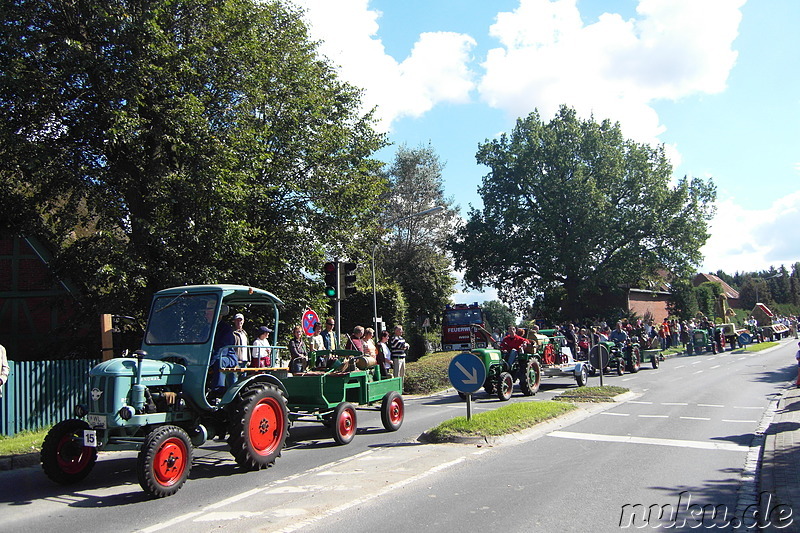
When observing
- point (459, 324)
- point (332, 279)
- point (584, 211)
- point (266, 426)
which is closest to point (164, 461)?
point (266, 426)

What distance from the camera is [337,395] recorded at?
9742 millimetres

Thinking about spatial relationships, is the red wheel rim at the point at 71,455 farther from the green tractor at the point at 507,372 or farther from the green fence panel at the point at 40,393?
the green tractor at the point at 507,372

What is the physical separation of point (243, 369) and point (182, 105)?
9.06 meters

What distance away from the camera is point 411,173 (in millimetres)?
49094

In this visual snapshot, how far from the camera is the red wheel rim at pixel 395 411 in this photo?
1073cm

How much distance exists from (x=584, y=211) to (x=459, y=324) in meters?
11.5

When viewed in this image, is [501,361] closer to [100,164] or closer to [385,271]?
[100,164]

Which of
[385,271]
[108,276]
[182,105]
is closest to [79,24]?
[182,105]

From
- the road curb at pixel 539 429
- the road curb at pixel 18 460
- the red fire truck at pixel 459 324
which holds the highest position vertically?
the red fire truck at pixel 459 324

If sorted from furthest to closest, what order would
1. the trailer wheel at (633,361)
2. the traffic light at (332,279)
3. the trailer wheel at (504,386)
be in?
the trailer wheel at (633,361) → the trailer wheel at (504,386) → the traffic light at (332,279)

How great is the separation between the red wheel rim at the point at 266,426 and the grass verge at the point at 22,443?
14.1ft

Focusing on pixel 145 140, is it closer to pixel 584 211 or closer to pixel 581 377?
pixel 581 377

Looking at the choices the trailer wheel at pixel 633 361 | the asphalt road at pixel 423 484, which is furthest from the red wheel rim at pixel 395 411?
the trailer wheel at pixel 633 361

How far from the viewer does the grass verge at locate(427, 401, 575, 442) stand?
927 centimetres
